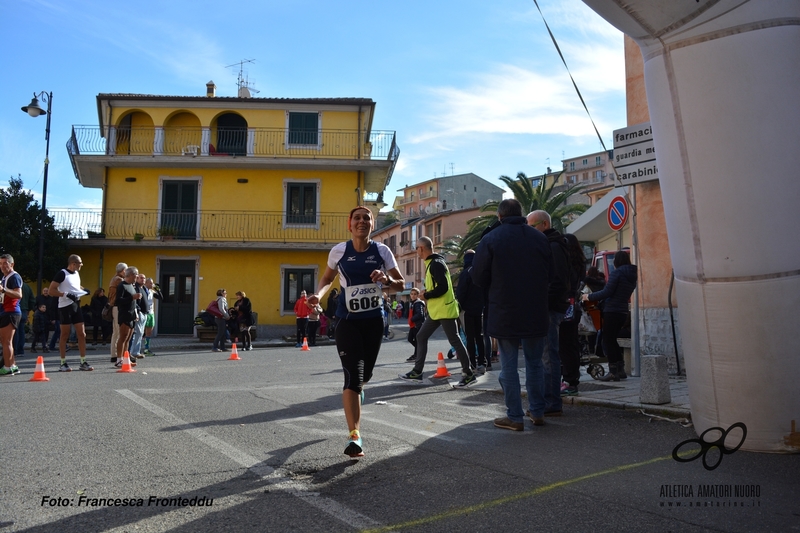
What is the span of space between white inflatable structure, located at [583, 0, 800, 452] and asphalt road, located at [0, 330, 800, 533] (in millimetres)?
522

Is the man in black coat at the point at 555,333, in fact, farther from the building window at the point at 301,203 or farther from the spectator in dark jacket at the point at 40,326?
the building window at the point at 301,203

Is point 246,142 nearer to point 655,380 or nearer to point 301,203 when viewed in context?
point 301,203

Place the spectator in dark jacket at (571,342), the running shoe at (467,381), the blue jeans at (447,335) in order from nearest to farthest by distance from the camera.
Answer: the spectator in dark jacket at (571,342), the running shoe at (467,381), the blue jeans at (447,335)

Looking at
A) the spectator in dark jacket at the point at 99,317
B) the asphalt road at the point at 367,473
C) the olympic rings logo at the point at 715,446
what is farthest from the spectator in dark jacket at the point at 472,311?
the spectator in dark jacket at the point at 99,317

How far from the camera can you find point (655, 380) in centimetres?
688

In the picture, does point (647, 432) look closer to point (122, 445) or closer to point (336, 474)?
point (336, 474)

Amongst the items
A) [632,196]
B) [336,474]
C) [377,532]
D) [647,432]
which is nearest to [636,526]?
[377,532]

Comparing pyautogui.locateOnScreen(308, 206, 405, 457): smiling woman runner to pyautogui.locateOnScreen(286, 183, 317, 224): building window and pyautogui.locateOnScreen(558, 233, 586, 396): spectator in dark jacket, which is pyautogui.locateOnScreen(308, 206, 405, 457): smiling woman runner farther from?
pyautogui.locateOnScreen(286, 183, 317, 224): building window

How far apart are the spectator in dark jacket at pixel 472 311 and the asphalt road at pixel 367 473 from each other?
295 centimetres

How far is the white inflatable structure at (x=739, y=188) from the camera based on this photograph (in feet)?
15.7

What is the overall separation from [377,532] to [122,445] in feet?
9.78

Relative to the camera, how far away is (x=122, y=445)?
5.43m

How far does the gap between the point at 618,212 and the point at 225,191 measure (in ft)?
78.1

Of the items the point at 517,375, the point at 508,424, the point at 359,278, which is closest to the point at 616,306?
the point at 517,375
